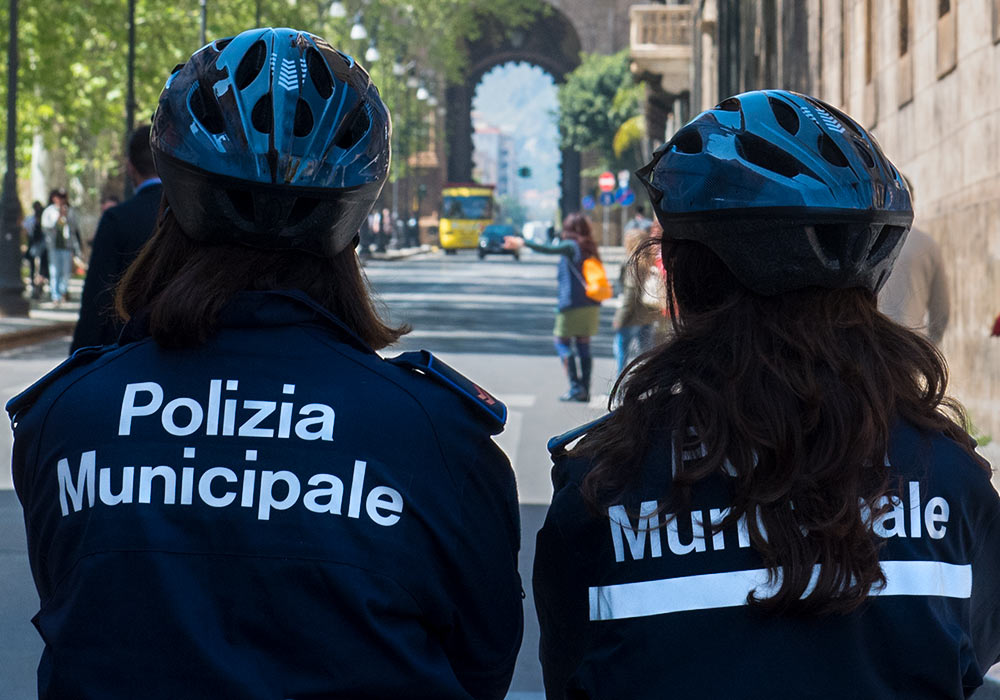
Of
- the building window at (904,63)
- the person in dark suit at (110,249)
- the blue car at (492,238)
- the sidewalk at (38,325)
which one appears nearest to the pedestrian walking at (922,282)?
the person in dark suit at (110,249)

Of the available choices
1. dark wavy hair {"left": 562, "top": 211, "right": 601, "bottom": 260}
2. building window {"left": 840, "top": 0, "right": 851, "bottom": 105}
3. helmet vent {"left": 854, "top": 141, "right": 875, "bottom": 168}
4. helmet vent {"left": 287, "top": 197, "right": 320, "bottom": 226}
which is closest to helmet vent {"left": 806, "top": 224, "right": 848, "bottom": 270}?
helmet vent {"left": 854, "top": 141, "right": 875, "bottom": 168}

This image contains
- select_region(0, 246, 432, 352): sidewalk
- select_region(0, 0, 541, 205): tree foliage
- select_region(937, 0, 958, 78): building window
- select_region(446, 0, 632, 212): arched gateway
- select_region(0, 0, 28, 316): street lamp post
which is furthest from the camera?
select_region(446, 0, 632, 212): arched gateway

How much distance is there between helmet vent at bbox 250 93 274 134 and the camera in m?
2.17

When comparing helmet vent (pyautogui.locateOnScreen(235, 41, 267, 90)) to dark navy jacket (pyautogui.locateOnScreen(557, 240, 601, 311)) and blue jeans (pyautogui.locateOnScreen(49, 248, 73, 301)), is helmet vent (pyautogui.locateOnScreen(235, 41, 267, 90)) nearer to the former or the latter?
dark navy jacket (pyautogui.locateOnScreen(557, 240, 601, 311))

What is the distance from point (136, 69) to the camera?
33.1 metres

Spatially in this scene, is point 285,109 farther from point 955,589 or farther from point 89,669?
point 955,589

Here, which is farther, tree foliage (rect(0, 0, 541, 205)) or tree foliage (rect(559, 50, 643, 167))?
tree foliage (rect(559, 50, 643, 167))

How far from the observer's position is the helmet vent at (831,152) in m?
2.14

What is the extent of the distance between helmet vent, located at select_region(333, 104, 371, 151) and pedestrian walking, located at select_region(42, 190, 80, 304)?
23.5 meters

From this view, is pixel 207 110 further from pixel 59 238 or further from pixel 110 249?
pixel 59 238

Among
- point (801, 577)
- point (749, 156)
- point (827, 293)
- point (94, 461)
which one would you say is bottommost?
point (801, 577)

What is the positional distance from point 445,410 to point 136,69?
32.5m

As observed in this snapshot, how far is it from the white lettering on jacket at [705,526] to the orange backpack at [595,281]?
12365mm

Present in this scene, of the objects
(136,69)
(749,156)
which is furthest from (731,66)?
(749,156)
